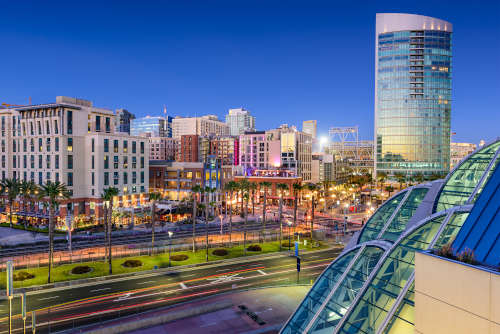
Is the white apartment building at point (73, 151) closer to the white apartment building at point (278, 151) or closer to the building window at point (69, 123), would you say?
the building window at point (69, 123)

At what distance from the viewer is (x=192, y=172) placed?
12238 centimetres

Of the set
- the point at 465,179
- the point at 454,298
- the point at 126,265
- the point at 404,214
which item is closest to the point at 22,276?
the point at 126,265

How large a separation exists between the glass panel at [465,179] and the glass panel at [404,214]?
2556 millimetres

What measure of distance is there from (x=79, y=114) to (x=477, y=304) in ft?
333

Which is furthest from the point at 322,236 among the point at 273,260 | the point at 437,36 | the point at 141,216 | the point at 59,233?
the point at 437,36

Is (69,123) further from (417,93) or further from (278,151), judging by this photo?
(417,93)

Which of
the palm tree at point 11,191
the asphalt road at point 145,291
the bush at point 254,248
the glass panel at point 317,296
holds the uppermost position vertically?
the palm tree at point 11,191

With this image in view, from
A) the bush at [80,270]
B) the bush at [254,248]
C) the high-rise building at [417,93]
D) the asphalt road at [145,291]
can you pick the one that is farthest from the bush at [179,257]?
the high-rise building at [417,93]

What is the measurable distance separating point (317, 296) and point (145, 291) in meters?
26.0

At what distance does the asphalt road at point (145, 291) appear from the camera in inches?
1420

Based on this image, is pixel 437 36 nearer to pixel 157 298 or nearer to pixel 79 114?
pixel 79 114

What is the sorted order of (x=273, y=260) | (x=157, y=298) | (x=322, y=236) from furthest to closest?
(x=322, y=236), (x=273, y=260), (x=157, y=298)

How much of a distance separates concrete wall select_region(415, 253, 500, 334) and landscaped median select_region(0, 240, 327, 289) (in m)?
45.7

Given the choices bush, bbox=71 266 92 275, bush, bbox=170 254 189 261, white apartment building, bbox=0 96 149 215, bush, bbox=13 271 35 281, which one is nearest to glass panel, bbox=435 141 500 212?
bush, bbox=170 254 189 261
